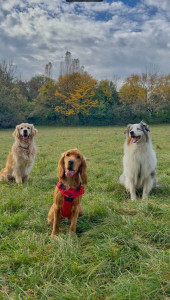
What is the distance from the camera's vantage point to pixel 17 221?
3434mm

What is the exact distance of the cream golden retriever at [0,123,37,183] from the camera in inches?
241

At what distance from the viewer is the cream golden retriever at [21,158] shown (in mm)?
6109

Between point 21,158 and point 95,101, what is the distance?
3329 cm

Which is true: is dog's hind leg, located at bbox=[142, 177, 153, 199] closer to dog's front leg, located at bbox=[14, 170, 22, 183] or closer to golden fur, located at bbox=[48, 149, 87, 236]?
golden fur, located at bbox=[48, 149, 87, 236]

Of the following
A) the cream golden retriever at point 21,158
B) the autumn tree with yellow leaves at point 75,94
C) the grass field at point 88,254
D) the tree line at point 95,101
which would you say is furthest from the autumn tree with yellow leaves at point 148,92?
the grass field at point 88,254

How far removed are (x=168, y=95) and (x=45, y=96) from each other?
22.7m

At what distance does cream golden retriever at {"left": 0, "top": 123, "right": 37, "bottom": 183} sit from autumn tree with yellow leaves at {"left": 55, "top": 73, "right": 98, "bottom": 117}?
102ft

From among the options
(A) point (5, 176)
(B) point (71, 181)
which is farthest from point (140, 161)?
(A) point (5, 176)

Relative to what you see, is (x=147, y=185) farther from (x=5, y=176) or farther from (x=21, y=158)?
(x=5, y=176)

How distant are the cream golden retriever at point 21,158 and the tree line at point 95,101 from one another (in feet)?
99.6

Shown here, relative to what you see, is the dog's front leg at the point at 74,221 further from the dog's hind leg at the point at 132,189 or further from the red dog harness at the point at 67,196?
the dog's hind leg at the point at 132,189

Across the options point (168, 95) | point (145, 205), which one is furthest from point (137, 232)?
point (168, 95)

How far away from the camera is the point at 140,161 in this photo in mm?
5000

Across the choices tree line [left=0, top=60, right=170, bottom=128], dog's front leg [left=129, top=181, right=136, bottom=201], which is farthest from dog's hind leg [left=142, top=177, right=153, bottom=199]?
tree line [left=0, top=60, right=170, bottom=128]
